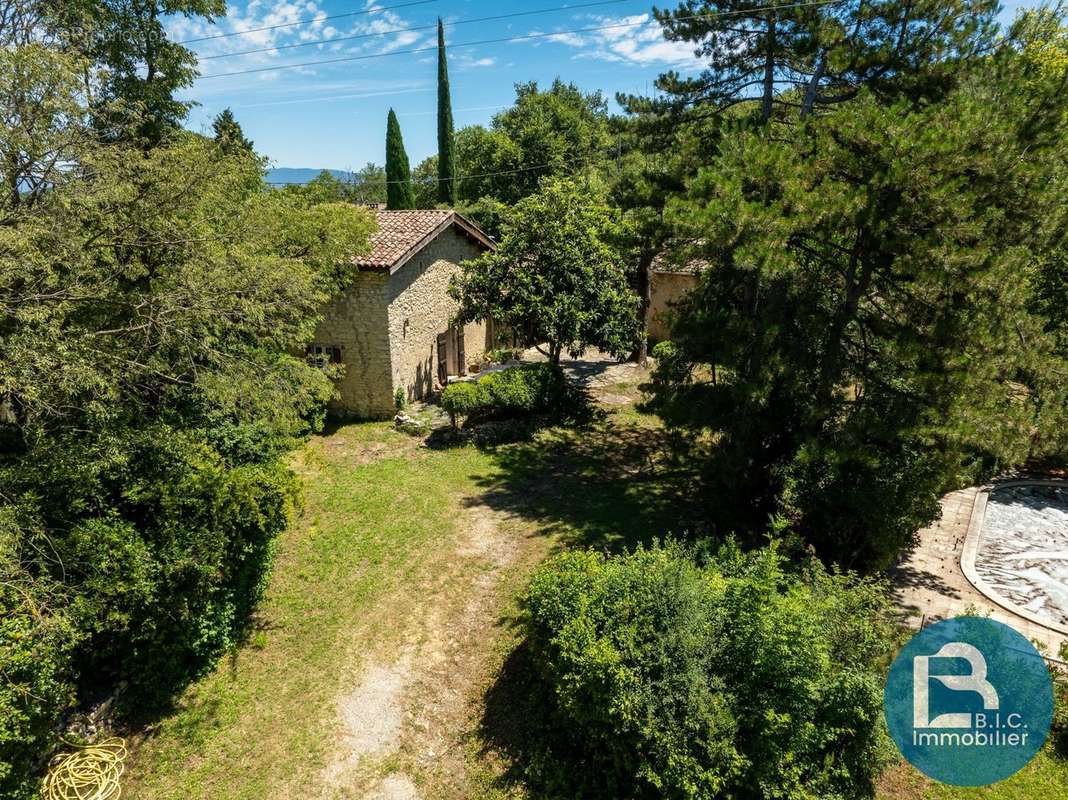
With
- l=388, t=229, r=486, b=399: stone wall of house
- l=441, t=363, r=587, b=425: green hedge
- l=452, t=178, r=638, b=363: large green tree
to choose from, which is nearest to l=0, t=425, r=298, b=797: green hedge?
l=441, t=363, r=587, b=425: green hedge

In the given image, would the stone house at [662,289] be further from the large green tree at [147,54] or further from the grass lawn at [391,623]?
the large green tree at [147,54]

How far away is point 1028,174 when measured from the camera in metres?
8.43

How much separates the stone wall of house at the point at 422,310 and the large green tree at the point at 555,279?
167 cm

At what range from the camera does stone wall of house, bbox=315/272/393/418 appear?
55.9 ft

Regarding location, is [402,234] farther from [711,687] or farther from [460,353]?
[711,687]

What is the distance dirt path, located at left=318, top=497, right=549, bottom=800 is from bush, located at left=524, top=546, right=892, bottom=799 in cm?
139

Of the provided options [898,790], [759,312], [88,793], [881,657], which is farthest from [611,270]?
[88,793]

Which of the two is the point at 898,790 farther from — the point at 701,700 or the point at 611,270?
the point at 611,270

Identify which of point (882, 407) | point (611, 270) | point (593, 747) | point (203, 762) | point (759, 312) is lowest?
point (203, 762)

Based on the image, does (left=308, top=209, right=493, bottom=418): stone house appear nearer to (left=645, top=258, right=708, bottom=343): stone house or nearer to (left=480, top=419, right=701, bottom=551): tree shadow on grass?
(left=480, top=419, right=701, bottom=551): tree shadow on grass

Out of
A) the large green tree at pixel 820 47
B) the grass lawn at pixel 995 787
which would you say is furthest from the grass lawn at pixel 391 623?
the large green tree at pixel 820 47

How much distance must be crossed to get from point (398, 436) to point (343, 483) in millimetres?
3106

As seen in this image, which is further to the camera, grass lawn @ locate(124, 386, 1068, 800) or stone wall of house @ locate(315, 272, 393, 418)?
stone wall of house @ locate(315, 272, 393, 418)

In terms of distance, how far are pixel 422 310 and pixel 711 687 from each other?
50.8ft
